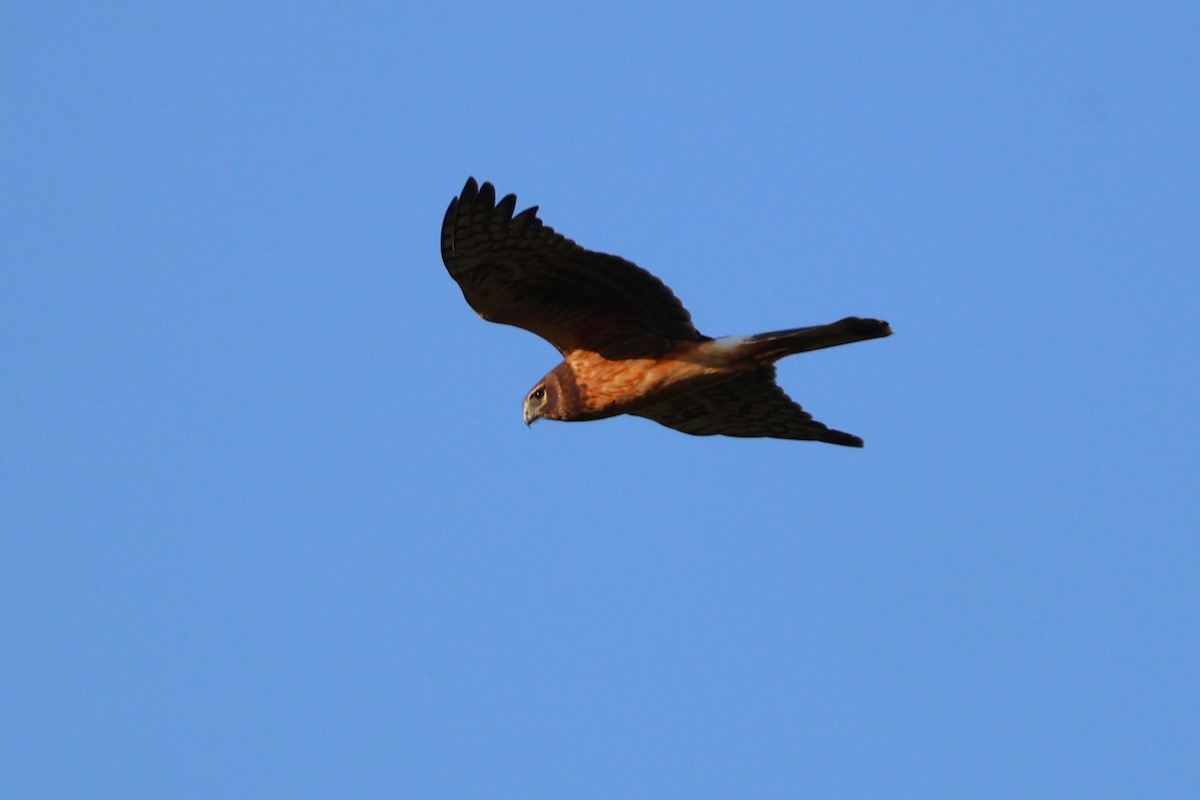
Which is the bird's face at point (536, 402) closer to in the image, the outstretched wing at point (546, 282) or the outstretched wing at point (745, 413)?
the outstretched wing at point (546, 282)

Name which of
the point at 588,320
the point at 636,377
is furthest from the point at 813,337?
the point at 588,320

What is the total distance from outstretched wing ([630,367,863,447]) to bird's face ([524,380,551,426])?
65 cm

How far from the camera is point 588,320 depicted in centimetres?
1119

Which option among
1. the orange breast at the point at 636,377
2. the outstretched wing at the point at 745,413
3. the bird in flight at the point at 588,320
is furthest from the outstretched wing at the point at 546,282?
the outstretched wing at the point at 745,413

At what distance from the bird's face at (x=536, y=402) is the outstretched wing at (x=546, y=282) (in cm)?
34

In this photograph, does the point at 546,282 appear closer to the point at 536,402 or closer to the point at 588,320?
the point at 588,320

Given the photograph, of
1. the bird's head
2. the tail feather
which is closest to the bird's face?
the bird's head

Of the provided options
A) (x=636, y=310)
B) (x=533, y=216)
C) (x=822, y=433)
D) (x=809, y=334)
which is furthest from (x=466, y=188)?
(x=822, y=433)

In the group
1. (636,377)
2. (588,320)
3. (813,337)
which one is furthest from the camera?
(588,320)

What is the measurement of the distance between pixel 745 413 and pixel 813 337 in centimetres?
192

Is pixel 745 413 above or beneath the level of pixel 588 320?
beneath

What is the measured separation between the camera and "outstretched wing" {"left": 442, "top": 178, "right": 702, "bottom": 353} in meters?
10.4

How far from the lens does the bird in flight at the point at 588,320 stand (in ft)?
34.3

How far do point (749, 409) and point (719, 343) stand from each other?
130 centimetres
